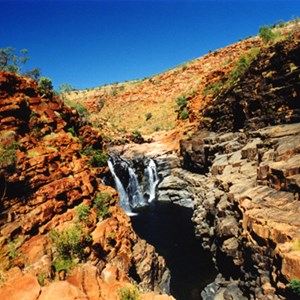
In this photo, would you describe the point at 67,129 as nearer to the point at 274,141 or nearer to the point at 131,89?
the point at 274,141

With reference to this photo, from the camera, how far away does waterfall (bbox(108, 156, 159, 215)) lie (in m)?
43.1

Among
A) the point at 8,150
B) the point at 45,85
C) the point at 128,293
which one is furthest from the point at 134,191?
the point at 128,293

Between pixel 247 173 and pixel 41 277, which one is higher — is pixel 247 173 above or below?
below

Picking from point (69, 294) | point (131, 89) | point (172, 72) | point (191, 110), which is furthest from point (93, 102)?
point (69, 294)

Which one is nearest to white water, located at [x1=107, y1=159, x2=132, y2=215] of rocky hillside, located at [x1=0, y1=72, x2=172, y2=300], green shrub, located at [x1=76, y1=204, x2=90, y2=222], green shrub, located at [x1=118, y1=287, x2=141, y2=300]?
rocky hillside, located at [x1=0, y1=72, x2=172, y2=300]

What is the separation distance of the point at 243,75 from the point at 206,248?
27416 mm

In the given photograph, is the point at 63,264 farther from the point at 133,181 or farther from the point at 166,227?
the point at 133,181

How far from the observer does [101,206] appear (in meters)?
18.1

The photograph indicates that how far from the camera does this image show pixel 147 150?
5047 centimetres

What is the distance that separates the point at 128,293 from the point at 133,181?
3579cm

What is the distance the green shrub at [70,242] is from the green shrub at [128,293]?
4113 millimetres

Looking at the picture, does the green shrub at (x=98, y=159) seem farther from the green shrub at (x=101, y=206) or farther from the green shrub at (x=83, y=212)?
the green shrub at (x=83, y=212)

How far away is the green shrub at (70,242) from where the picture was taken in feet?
44.1

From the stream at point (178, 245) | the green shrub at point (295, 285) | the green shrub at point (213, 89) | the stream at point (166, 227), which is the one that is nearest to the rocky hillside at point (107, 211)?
the green shrub at point (295, 285)
